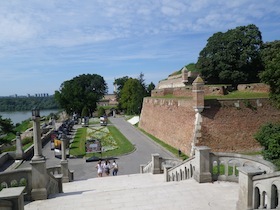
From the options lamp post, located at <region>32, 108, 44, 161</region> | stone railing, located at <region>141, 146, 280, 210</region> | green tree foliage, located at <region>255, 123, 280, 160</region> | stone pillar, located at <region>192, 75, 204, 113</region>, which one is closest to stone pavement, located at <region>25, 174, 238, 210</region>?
stone railing, located at <region>141, 146, 280, 210</region>

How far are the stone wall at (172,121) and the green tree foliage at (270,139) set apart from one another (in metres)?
4.83

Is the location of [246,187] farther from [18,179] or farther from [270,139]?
[270,139]

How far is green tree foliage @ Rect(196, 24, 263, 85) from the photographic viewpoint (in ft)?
105

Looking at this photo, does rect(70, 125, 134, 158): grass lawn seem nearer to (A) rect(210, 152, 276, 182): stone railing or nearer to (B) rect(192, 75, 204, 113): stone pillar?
(B) rect(192, 75, 204, 113): stone pillar

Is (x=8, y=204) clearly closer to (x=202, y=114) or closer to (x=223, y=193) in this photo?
(x=223, y=193)

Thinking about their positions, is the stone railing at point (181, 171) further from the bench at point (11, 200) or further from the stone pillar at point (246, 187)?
the bench at point (11, 200)

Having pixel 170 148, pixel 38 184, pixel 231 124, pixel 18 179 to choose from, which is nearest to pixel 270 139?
pixel 231 124

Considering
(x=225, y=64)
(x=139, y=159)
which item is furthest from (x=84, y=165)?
(x=225, y=64)

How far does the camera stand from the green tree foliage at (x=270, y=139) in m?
14.9

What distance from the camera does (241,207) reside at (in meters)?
5.54

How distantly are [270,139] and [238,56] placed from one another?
738 inches

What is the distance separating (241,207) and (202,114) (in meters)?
13.8

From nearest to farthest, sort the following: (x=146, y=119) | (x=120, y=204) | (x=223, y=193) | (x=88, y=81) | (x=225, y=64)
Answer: (x=120, y=204) → (x=223, y=193) → (x=225, y=64) → (x=146, y=119) → (x=88, y=81)

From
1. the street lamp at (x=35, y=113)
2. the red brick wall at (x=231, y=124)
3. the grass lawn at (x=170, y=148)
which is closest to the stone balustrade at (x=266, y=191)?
the street lamp at (x=35, y=113)
